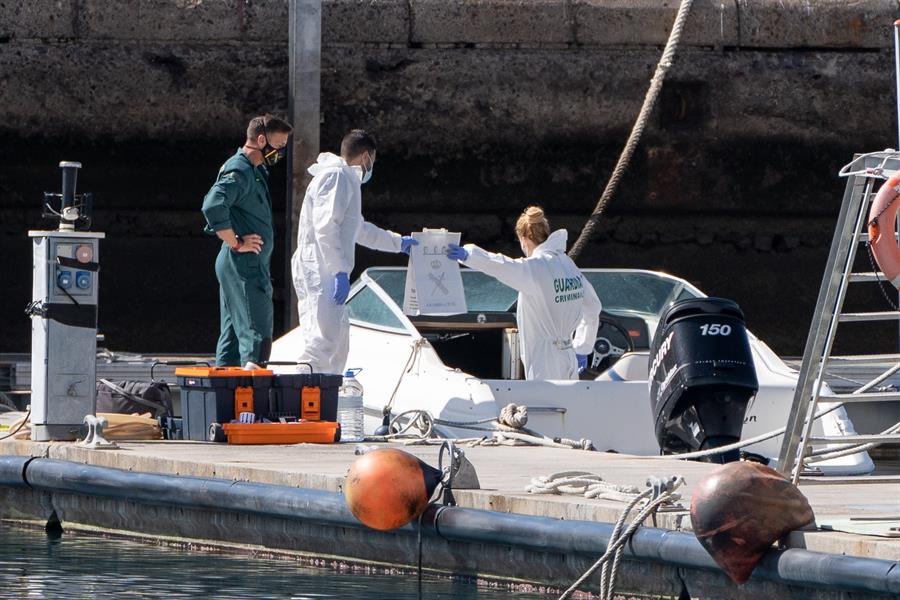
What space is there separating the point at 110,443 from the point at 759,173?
30.1 feet

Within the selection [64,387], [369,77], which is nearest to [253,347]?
[64,387]

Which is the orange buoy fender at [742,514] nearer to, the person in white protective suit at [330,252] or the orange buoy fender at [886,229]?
the orange buoy fender at [886,229]

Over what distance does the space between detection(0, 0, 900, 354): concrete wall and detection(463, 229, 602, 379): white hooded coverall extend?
612 centimetres

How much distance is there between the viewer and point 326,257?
9031 millimetres

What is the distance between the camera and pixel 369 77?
14953mm

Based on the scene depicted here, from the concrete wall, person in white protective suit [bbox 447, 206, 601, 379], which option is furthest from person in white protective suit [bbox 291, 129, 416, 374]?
the concrete wall

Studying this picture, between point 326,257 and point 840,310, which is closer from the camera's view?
point 840,310

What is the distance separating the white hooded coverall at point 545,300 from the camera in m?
8.98

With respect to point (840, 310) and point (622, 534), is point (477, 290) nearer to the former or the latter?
point (840, 310)

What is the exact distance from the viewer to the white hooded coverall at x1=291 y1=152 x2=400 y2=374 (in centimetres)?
895

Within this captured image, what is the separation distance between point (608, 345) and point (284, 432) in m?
2.46

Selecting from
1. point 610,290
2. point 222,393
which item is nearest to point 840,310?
point 222,393

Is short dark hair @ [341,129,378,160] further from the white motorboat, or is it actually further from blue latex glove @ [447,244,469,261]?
the white motorboat

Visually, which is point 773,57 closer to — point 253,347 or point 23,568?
point 253,347
